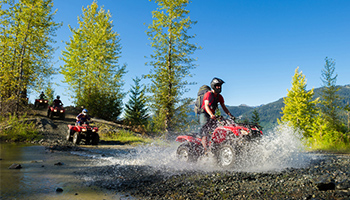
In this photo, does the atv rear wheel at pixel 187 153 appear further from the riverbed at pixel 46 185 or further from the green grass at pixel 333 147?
the green grass at pixel 333 147

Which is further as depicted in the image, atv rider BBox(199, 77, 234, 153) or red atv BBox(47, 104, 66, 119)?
red atv BBox(47, 104, 66, 119)

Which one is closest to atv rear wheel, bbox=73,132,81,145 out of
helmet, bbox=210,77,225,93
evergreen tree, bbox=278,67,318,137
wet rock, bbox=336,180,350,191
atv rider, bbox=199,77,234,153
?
atv rider, bbox=199,77,234,153

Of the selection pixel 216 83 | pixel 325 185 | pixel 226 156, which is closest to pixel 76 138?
pixel 216 83

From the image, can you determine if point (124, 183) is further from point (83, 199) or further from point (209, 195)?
point (209, 195)

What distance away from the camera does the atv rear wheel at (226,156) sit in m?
6.04

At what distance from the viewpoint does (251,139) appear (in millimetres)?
6164

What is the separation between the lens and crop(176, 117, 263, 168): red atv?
6.13 meters

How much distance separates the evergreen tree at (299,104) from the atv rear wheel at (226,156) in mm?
39934

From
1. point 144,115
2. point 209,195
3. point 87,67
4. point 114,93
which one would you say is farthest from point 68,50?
point 209,195

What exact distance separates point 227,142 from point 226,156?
38 cm

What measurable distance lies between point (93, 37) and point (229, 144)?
3099 centimetres

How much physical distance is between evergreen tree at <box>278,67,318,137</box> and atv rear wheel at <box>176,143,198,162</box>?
39387 millimetres

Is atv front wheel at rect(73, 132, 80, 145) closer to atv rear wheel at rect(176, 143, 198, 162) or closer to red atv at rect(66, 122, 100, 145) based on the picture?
red atv at rect(66, 122, 100, 145)

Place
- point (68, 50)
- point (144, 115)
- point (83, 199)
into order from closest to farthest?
point (83, 199), point (144, 115), point (68, 50)
